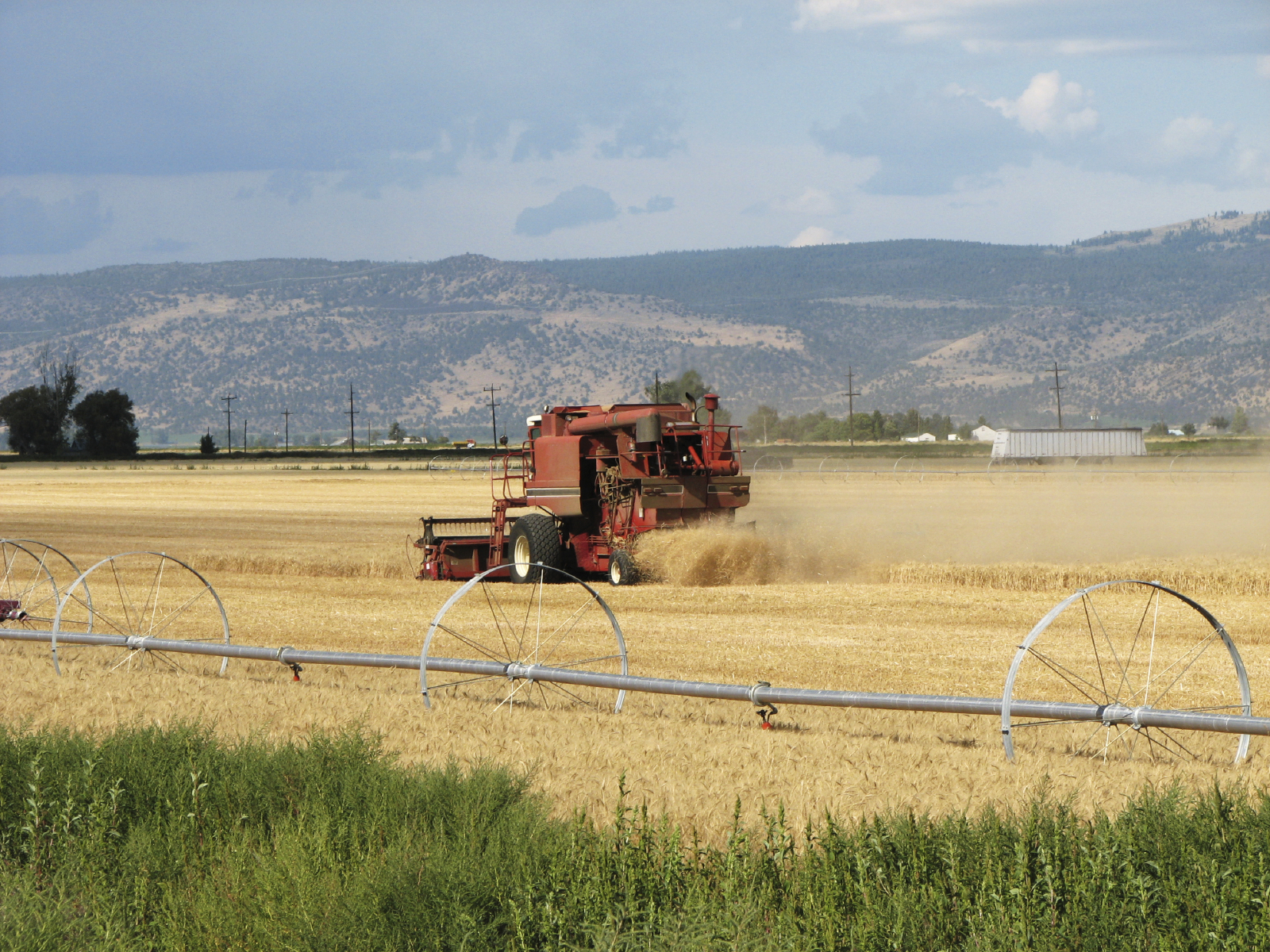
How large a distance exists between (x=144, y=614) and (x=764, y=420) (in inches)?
772

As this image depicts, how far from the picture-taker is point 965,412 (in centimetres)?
19150

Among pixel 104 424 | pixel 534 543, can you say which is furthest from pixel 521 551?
pixel 104 424

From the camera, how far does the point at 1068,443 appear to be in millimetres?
87500

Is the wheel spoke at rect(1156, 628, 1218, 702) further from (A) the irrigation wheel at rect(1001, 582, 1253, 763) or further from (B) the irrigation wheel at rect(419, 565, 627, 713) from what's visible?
(B) the irrigation wheel at rect(419, 565, 627, 713)

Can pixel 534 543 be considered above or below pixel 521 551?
above

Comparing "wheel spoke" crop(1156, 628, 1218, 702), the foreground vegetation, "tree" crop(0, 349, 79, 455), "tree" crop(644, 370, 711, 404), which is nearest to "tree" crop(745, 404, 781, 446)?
"tree" crop(644, 370, 711, 404)

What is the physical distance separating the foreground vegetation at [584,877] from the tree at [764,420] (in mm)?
24432

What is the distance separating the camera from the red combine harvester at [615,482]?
20859 millimetres

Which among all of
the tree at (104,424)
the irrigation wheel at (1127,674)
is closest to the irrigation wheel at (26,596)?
the irrigation wheel at (1127,674)

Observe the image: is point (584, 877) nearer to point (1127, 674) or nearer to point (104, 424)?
point (1127, 674)

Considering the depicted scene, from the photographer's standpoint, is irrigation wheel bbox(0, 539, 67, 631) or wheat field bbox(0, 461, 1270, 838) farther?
irrigation wheel bbox(0, 539, 67, 631)

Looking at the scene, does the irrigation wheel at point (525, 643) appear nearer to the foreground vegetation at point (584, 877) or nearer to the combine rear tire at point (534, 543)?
the combine rear tire at point (534, 543)

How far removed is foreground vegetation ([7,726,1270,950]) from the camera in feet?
17.5

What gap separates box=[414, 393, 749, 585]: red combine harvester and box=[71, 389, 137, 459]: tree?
104m
